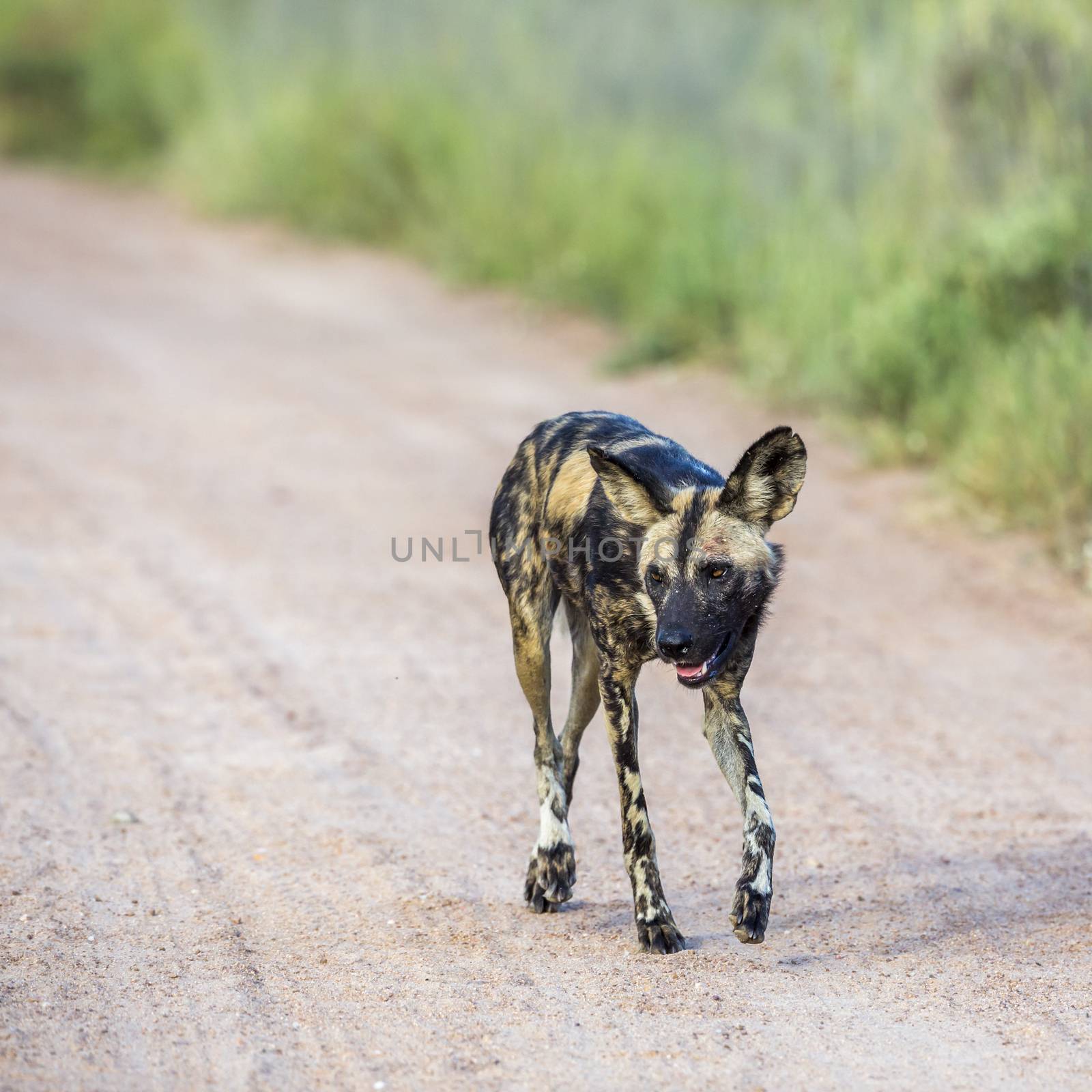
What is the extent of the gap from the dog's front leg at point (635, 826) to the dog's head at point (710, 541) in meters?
0.27

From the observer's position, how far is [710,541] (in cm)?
368

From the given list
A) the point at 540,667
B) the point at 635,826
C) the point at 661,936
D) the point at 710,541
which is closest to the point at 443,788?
the point at 540,667

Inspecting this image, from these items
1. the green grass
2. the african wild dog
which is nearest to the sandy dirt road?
the african wild dog

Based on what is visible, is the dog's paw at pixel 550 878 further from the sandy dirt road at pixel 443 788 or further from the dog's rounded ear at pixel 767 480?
the dog's rounded ear at pixel 767 480

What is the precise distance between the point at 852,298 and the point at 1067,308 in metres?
1.48

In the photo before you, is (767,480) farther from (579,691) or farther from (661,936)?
(661,936)

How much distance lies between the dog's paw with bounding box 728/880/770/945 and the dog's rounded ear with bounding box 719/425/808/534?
848 millimetres

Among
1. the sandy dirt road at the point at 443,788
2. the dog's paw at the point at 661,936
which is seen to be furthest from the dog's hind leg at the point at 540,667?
the dog's paw at the point at 661,936

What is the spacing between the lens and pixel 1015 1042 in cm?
325

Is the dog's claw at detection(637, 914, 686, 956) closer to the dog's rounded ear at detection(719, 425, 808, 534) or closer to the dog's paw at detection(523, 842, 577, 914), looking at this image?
the dog's paw at detection(523, 842, 577, 914)

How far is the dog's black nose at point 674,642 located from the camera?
138 inches

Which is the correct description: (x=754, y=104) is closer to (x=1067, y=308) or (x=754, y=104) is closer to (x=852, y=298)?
(x=852, y=298)

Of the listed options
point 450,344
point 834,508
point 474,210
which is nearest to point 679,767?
point 834,508

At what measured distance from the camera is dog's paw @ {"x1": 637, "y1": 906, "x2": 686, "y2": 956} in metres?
3.70
